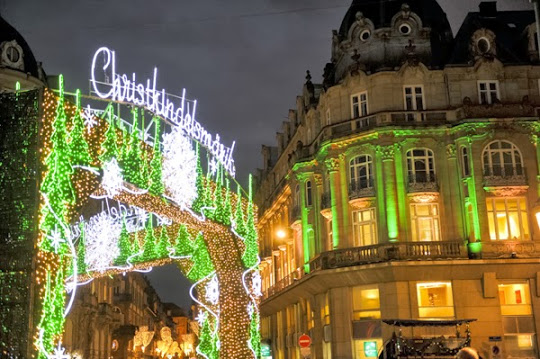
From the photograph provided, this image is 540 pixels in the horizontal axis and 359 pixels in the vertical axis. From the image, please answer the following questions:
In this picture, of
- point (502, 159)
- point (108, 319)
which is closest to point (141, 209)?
point (502, 159)

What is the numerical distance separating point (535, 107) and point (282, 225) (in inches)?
828

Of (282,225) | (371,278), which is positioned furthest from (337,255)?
(282,225)

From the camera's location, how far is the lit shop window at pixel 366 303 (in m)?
34.7

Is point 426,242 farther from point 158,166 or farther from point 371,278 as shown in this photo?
point 158,166

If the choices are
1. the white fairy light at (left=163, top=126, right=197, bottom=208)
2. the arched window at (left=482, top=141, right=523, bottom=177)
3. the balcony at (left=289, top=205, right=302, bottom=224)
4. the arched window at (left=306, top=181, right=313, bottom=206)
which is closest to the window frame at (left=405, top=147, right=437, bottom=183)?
the arched window at (left=482, top=141, right=523, bottom=177)

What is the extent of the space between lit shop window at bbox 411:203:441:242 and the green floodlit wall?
23753 mm

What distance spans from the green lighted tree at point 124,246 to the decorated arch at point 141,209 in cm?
4

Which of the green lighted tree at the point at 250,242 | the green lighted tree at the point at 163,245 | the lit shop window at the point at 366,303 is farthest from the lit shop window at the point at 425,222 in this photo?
the green lighted tree at the point at 163,245

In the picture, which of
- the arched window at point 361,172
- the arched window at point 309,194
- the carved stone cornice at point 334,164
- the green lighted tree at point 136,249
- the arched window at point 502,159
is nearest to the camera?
the green lighted tree at point 136,249

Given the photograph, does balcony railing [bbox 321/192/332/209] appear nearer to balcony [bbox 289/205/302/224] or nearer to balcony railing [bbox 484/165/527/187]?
balcony [bbox 289/205/302/224]

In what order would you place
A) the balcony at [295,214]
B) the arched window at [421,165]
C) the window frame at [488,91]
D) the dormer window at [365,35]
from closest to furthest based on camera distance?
the arched window at [421,165]
the window frame at [488,91]
the dormer window at [365,35]
the balcony at [295,214]

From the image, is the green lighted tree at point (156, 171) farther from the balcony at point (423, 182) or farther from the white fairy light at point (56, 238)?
the balcony at point (423, 182)

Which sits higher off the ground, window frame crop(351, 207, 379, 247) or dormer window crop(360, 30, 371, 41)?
dormer window crop(360, 30, 371, 41)

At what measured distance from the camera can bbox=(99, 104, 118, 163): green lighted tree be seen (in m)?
17.4
